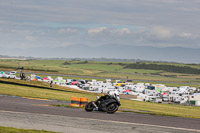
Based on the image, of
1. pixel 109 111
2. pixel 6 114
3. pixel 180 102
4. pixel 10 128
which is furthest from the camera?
pixel 180 102

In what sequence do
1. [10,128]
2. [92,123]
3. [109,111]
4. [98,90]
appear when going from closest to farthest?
[10,128] → [92,123] → [109,111] → [98,90]

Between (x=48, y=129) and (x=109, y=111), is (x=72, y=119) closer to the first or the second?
(x=48, y=129)

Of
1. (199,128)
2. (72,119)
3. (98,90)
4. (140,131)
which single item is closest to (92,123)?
(72,119)

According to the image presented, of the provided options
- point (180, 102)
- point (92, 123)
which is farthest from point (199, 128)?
point (180, 102)

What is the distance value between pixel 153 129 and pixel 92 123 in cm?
306

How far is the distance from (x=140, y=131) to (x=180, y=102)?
52256 mm

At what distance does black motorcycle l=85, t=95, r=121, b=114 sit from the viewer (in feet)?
75.9

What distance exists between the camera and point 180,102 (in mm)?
65812

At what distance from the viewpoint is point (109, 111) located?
23109 mm

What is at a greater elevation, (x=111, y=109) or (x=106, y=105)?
(x=106, y=105)

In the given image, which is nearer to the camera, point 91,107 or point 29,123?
point 29,123

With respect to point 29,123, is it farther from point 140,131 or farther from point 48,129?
point 140,131

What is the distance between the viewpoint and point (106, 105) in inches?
910

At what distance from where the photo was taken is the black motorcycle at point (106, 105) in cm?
2314
